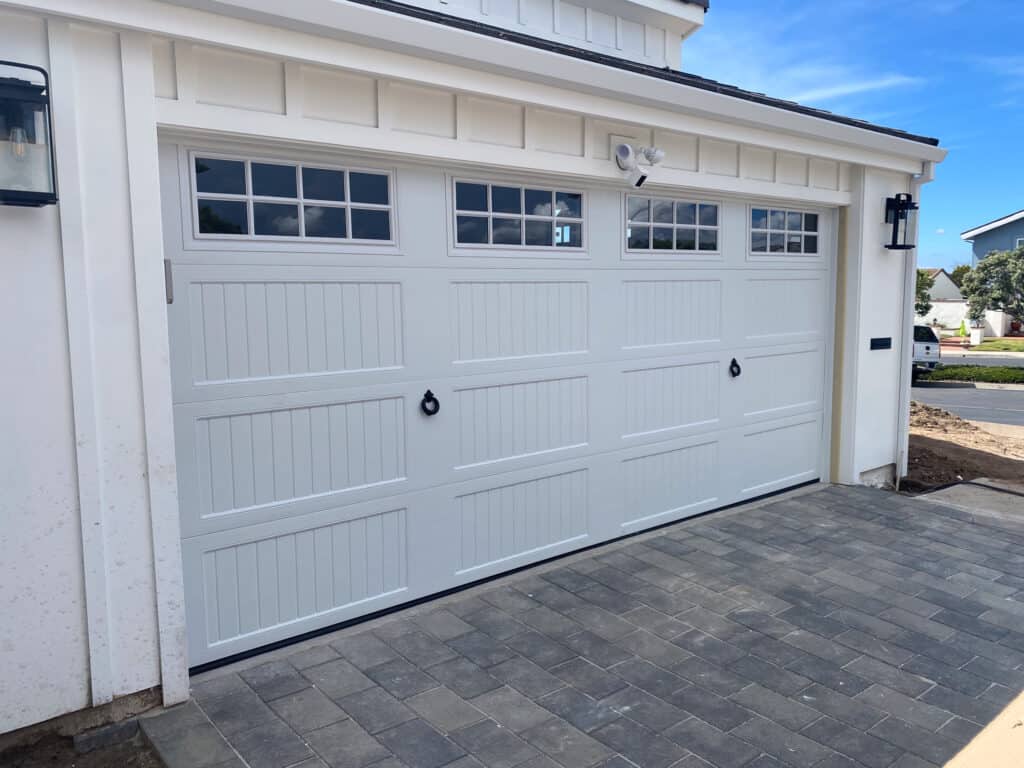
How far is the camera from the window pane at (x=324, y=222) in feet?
11.7

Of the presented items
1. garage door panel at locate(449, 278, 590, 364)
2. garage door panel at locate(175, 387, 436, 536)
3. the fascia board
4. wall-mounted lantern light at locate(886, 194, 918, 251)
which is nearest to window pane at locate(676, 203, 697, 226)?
the fascia board

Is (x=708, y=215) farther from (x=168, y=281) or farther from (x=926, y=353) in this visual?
(x=926, y=353)

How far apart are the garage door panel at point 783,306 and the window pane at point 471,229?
260 centimetres

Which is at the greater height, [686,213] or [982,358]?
[686,213]

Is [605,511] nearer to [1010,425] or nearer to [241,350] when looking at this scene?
[241,350]

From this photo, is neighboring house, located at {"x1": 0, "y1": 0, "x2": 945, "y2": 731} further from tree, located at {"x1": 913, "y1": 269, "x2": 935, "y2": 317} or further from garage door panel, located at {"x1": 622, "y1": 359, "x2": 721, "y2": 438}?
tree, located at {"x1": 913, "y1": 269, "x2": 935, "y2": 317}

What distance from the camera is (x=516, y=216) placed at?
439 centimetres

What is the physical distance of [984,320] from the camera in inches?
1292

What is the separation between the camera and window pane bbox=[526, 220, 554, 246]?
14.7 feet

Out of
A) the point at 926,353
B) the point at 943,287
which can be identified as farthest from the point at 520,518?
the point at 943,287

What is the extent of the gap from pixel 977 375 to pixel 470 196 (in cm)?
1843

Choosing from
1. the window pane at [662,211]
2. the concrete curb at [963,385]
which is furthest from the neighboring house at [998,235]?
the window pane at [662,211]

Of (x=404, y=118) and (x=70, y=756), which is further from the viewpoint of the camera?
(x=404, y=118)

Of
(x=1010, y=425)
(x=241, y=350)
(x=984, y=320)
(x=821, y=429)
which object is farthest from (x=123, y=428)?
(x=984, y=320)
